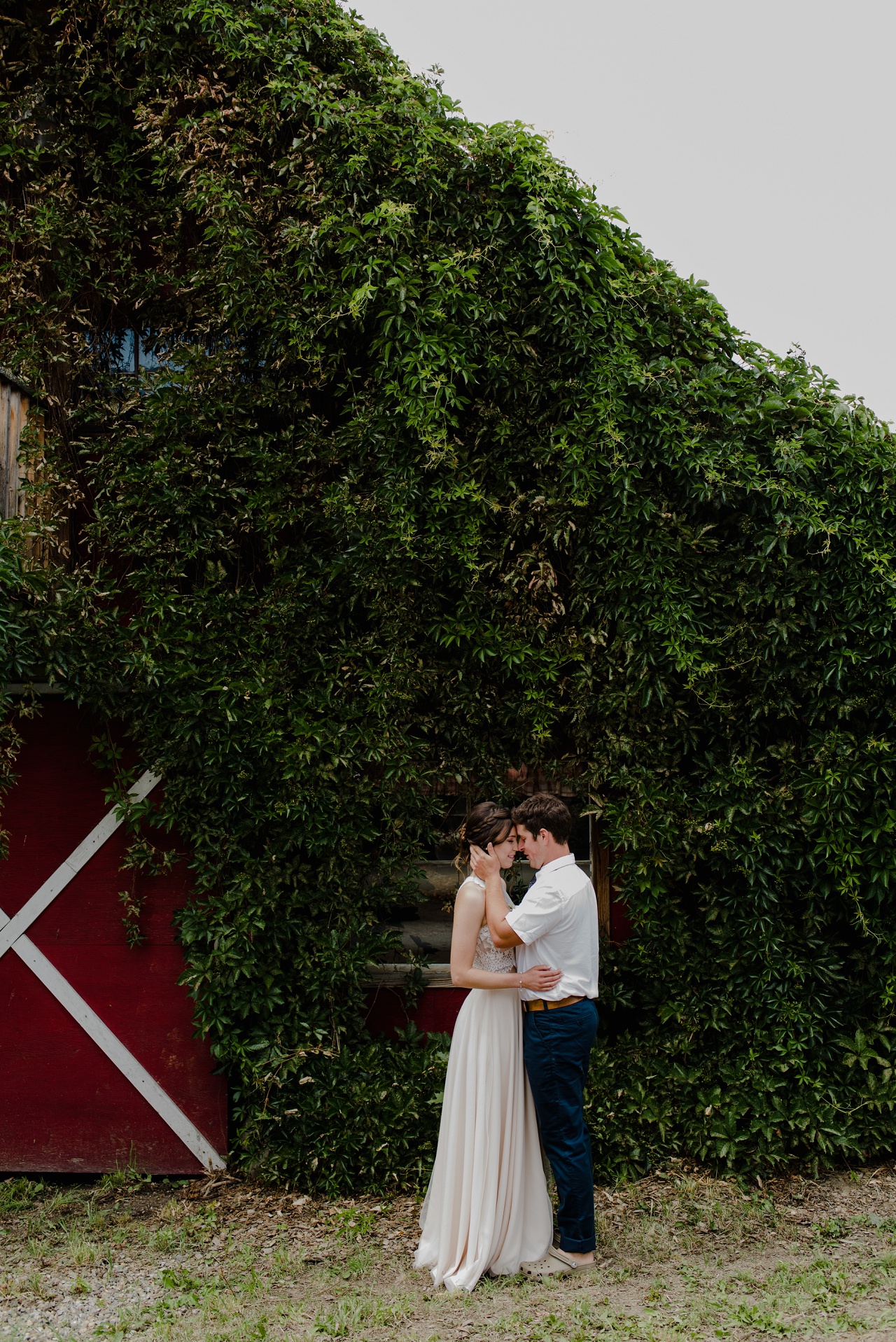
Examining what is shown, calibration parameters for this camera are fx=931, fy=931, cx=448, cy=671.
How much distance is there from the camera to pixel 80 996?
243 inches

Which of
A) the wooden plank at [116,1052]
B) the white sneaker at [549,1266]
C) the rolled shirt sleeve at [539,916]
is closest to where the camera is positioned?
the rolled shirt sleeve at [539,916]

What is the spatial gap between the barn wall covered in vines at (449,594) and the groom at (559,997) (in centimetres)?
136

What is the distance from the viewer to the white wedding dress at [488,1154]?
440 centimetres

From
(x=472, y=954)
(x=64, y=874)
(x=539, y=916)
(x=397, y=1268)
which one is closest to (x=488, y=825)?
(x=539, y=916)

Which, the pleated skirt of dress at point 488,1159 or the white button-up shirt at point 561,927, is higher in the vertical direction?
the white button-up shirt at point 561,927

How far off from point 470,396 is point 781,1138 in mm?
5070

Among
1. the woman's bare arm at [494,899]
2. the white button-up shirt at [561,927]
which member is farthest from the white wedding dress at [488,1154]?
the white button-up shirt at [561,927]

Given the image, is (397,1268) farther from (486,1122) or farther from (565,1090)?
(565,1090)

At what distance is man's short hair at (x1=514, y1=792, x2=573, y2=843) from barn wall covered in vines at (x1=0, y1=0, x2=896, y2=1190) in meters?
1.58

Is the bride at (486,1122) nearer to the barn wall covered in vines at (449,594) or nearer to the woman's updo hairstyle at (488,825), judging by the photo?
the woman's updo hairstyle at (488,825)

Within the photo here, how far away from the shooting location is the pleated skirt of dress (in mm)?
4398

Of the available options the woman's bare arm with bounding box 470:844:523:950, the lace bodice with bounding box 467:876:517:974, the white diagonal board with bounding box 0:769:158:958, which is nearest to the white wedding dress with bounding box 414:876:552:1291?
the lace bodice with bounding box 467:876:517:974

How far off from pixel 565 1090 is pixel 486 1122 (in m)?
0.41

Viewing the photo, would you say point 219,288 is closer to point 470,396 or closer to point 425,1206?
point 470,396
